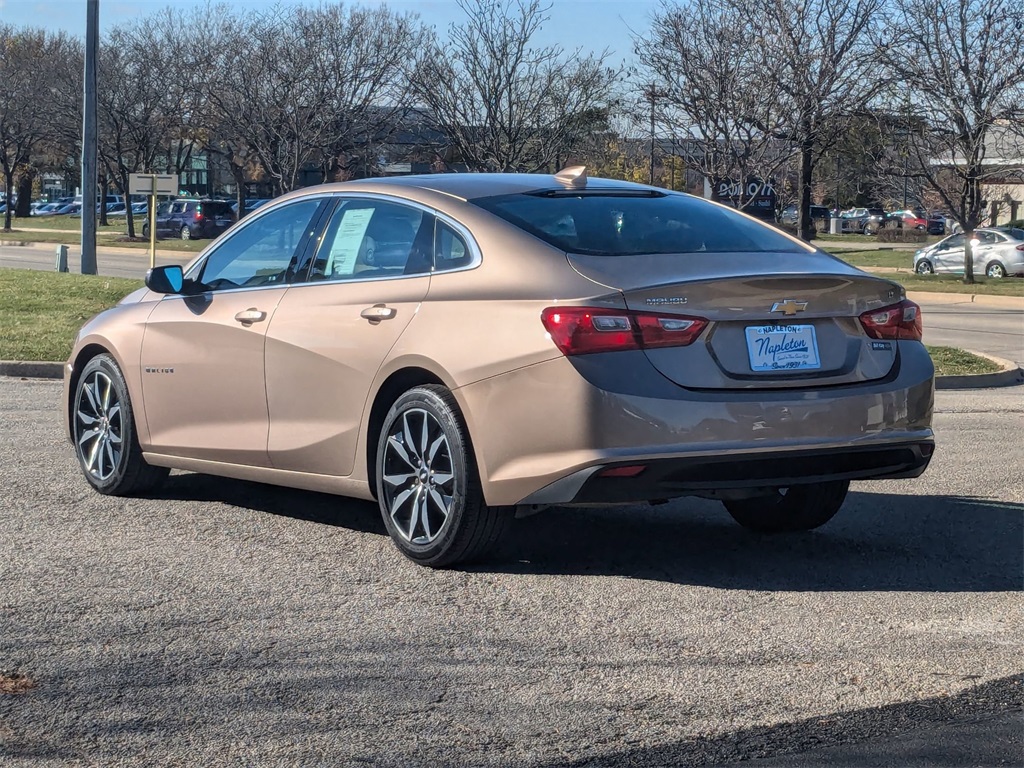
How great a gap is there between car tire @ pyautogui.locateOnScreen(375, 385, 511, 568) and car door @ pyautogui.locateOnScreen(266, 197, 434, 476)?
10.0 inches

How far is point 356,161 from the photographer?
1966 inches


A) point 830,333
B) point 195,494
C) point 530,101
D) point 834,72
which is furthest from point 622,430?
point 530,101

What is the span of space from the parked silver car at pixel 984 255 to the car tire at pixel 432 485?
101 ft

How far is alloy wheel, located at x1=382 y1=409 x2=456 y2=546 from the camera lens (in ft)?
18.3

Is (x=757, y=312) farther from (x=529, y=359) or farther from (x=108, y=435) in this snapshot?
(x=108, y=435)

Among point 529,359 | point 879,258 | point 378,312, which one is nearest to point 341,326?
point 378,312

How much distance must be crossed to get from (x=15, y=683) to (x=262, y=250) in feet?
10.2

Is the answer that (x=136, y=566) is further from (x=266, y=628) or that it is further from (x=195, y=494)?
(x=195, y=494)

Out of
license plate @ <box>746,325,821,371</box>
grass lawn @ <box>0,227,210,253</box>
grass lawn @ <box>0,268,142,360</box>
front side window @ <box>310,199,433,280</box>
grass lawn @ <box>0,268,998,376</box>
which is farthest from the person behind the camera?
grass lawn @ <box>0,227,210,253</box>

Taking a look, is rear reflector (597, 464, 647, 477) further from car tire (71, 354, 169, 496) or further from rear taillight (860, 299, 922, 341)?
car tire (71, 354, 169, 496)

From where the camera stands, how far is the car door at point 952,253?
35.4 m

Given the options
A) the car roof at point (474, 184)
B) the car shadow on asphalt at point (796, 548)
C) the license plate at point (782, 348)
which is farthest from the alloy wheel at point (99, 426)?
the license plate at point (782, 348)

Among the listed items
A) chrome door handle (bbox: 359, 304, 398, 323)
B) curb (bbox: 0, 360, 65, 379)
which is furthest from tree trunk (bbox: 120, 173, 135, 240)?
chrome door handle (bbox: 359, 304, 398, 323)

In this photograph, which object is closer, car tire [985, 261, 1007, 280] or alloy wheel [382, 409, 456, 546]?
alloy wheel [382, 409, 456, 546]
